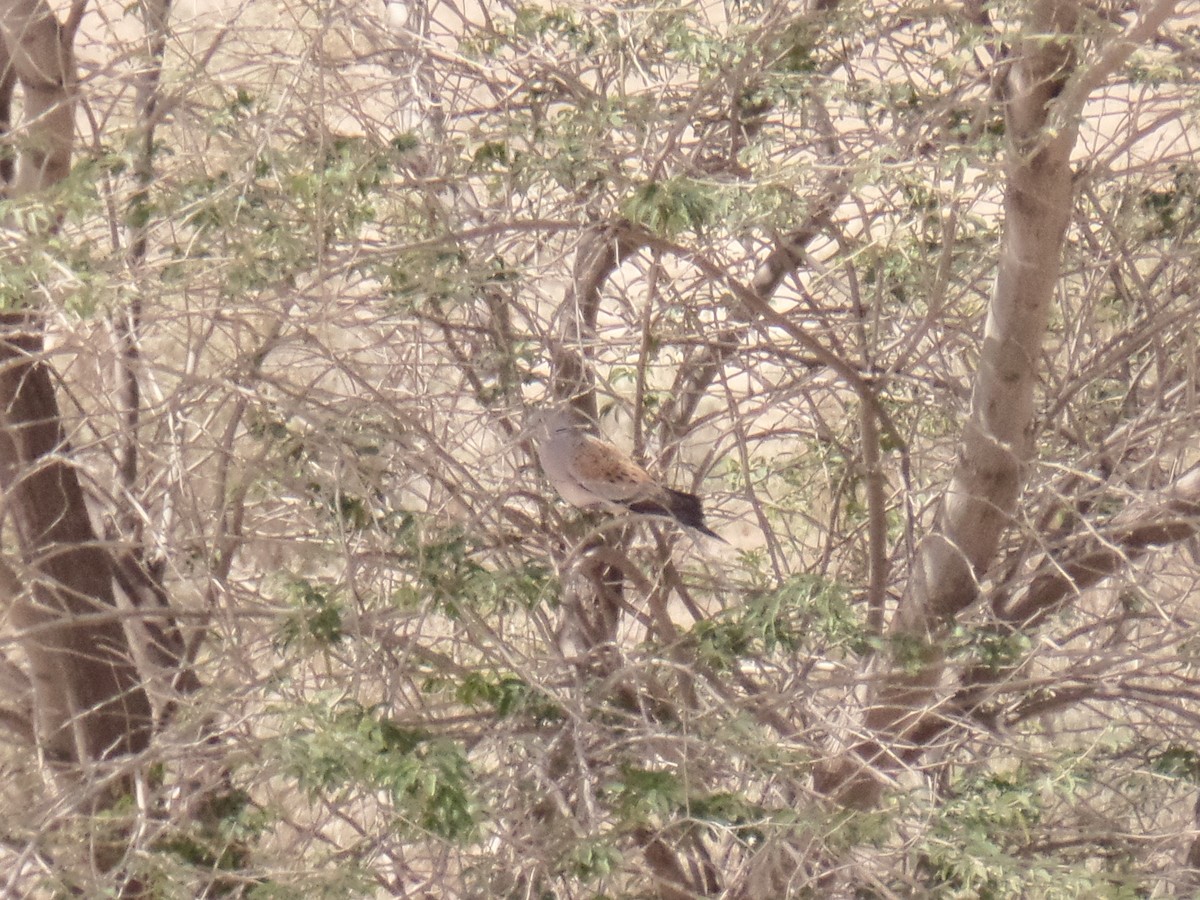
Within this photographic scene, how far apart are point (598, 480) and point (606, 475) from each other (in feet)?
0.14

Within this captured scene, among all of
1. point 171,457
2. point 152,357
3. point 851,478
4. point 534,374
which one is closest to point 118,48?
point 152,357

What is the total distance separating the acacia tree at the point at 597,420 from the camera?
136 inches

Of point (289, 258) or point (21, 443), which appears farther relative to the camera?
point (21, 443)

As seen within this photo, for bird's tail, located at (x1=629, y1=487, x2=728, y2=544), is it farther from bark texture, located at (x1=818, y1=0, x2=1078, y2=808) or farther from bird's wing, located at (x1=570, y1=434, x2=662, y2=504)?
bark texture, located at (x1=818, y1=0, x2=1078, y2=808)

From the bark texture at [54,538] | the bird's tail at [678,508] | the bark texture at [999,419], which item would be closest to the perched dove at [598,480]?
the bird's tail at [678,508]

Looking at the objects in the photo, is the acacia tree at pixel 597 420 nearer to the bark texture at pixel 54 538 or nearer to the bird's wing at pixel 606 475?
the bark texture at pixel 54 538

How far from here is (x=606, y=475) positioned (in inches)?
170

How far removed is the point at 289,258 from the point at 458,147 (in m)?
0.85

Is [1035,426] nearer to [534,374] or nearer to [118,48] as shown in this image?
[534,374]

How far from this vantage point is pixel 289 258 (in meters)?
3.38

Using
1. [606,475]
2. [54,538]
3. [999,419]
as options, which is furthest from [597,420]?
[54,538]

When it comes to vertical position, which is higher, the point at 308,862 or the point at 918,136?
the point at 918,136

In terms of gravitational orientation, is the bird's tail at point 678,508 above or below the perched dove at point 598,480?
below

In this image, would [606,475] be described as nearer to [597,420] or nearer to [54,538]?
[597,420]
